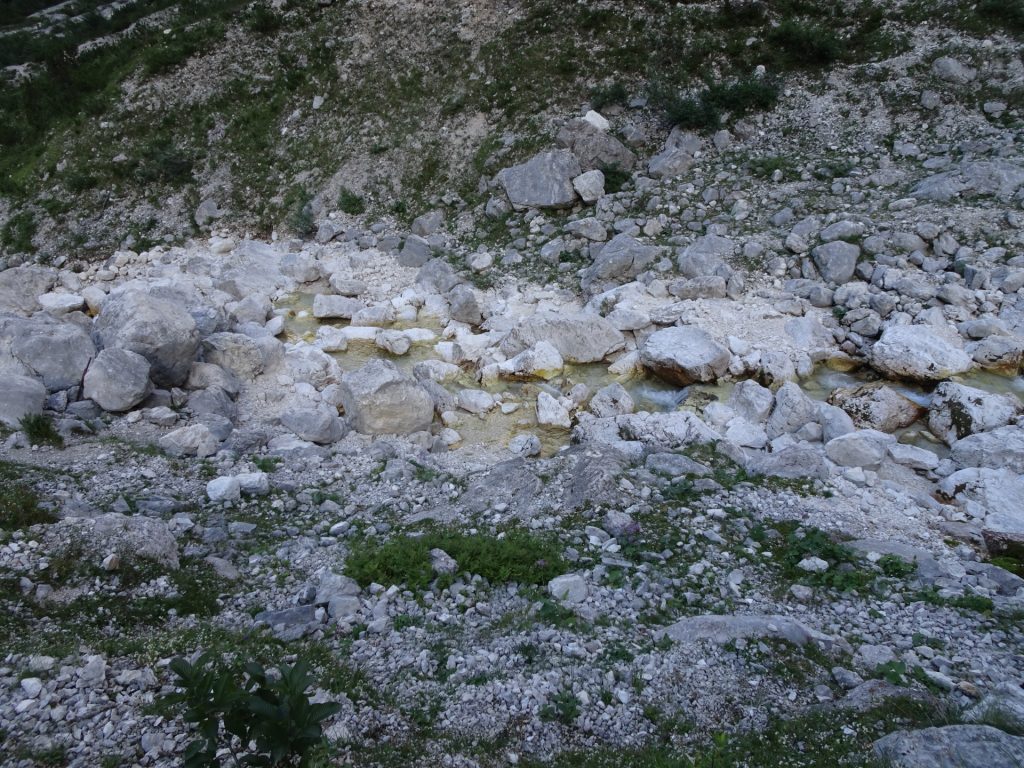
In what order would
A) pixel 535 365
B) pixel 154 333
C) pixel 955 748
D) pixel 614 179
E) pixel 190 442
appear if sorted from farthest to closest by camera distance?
pixel 614 179 → pixel 535 365 → pixel 154 333 → pixel 190 442 → pixel 955 748

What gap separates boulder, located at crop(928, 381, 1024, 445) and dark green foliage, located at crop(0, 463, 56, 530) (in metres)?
14.4

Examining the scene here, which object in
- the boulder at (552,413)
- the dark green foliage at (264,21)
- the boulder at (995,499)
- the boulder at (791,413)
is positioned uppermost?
the dark green foliage at (264,21)

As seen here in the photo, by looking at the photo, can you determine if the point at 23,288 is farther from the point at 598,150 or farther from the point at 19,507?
the point at 598,150

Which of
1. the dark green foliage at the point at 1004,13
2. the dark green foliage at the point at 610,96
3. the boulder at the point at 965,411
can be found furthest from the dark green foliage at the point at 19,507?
the dark green foliage at the point at 1004,13

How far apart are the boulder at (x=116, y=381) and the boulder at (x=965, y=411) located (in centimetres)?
1482

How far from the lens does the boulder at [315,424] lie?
12016mm

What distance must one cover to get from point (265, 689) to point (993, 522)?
983 cm

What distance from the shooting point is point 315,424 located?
39.5 feet

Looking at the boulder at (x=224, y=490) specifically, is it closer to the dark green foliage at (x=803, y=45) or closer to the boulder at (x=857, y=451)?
the boulder at (x=857, y=451)

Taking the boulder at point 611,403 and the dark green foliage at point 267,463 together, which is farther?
the boulder at point 611,403

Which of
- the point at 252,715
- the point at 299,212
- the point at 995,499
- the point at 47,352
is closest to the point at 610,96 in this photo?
the point at 299,212

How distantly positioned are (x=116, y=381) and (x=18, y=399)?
1.46 m

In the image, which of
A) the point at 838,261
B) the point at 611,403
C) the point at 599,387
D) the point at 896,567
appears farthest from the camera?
the point at 838,261

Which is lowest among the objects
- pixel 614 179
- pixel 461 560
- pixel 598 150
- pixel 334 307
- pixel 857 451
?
pixel 857 451
